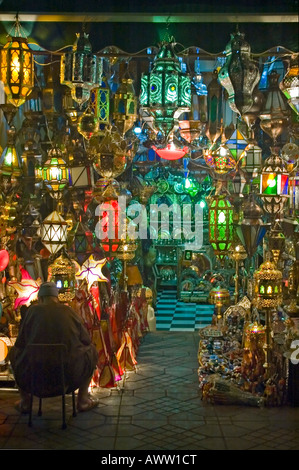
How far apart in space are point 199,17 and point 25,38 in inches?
57.2

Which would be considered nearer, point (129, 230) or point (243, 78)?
point (243, 78)

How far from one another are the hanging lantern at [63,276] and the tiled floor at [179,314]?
15.2 feet

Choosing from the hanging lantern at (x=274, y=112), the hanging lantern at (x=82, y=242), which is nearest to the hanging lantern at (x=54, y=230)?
the hanging lantern at (x=82, y=242)

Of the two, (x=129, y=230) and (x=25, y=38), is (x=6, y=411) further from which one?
(x=25, y=38)

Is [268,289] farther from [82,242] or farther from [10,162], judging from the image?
[10,162]

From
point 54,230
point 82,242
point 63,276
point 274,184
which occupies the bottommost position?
point 63,276

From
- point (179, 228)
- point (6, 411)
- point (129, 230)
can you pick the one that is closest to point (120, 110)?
point (129, 230)

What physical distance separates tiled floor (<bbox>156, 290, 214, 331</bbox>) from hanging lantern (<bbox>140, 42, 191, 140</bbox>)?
618cm

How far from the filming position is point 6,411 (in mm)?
6512

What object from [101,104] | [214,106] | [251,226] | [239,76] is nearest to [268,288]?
[251,226]

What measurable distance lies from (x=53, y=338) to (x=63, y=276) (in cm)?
83

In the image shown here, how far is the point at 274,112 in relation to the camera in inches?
257

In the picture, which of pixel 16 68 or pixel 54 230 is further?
pixel 54 230

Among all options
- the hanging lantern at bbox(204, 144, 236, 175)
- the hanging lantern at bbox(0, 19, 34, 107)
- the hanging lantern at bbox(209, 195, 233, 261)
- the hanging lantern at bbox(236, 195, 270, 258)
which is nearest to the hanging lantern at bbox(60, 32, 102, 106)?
the hanging lantern at bbox(0, 19, 34, 107)
